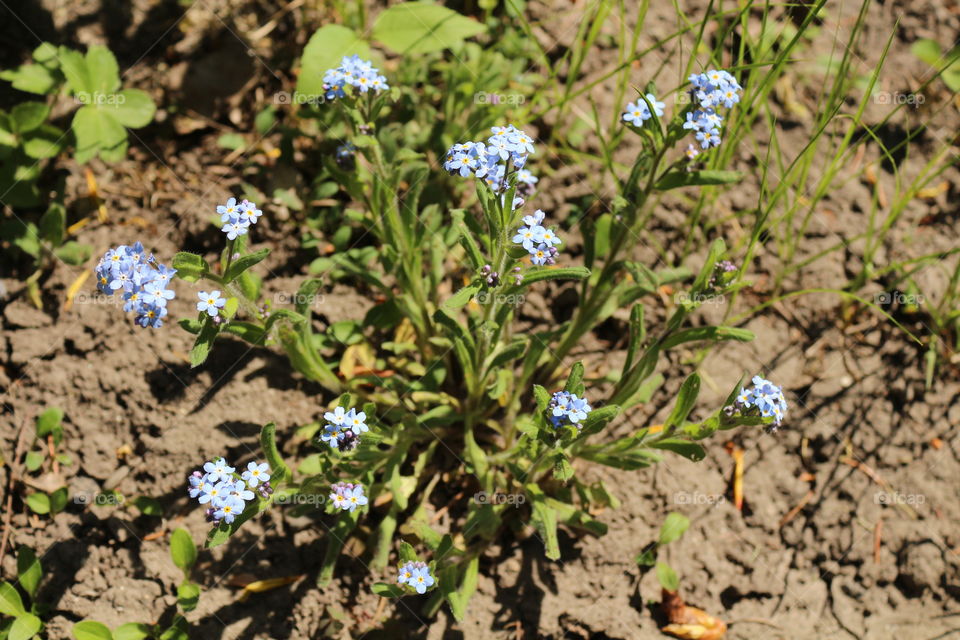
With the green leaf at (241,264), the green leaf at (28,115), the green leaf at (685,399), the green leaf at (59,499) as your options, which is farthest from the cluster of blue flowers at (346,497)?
the green leaf at (28,115)

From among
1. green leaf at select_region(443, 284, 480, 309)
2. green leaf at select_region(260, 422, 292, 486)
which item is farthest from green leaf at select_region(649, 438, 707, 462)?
green leaf at select_region(260, 422, 292, 486)

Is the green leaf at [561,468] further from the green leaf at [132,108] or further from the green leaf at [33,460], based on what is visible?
the green leaf at [132,108]

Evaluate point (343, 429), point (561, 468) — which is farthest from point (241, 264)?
point (561, 468)

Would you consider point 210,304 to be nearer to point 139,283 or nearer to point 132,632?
point 139,283

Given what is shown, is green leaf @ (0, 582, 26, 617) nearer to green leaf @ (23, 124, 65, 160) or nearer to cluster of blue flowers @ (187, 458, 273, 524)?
cluster of blue flowers @ (187, 458, 273, 524)

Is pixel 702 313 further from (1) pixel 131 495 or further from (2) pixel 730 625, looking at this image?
(1) pixel 131 495

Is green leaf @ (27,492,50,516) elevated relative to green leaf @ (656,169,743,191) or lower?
lower
